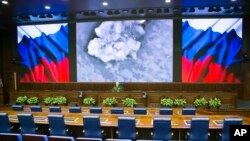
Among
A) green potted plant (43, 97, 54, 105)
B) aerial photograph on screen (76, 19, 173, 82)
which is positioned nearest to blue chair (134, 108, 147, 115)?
green potted plant (43, 97, 54, 105)

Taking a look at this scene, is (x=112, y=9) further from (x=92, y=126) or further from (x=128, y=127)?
(x=128, y=127)

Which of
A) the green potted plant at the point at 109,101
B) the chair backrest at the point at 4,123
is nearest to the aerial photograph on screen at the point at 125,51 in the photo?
the green potted plant at the point at 109,101

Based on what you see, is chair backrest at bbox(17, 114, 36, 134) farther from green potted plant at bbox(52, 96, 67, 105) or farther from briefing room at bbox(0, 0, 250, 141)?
green potted plant at bbox(52, 96, 67, 105)

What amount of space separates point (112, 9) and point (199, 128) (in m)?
8.37

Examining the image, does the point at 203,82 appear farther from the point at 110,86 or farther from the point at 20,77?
the point at 20,77

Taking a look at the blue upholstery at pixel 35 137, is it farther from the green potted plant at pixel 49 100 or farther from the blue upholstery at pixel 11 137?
the green potted plant at pixel 49 100

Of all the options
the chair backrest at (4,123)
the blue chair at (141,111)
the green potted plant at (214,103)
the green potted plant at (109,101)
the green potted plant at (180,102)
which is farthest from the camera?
the green potted plant at (109,101)

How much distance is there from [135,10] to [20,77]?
9326mm

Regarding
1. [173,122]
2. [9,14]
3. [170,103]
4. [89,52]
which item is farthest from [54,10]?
[173,122]

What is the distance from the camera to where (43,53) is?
15.3 metres

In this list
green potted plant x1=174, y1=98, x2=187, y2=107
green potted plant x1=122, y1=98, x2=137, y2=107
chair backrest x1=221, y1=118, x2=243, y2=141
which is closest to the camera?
chair backrest x1=221, y1=118, x2=243, y2=141

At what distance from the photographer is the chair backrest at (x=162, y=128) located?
539cm

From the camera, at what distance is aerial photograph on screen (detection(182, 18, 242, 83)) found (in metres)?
13.6

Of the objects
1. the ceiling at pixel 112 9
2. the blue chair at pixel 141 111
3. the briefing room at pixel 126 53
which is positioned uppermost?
the ceiling at pixel 112 9
